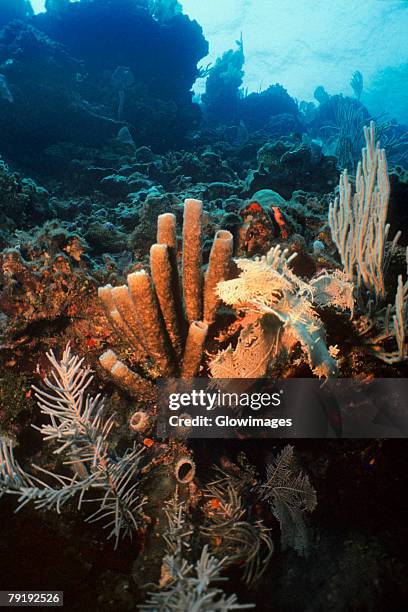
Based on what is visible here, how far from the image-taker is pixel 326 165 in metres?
8.54

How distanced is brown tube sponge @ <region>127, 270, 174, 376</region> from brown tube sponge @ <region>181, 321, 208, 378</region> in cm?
14

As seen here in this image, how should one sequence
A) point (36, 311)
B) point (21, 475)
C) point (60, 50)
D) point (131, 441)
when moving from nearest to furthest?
point (21, 475), point (131, 441), point (36, 311), point (60, 50)

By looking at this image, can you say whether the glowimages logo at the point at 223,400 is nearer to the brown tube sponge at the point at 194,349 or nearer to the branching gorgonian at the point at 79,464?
the brown tube sponge at the point at 194,349

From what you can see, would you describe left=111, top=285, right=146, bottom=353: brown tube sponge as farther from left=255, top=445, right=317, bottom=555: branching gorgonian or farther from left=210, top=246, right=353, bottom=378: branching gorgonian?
left=255, top=445, right=317, bottom=555: branching gorgonian

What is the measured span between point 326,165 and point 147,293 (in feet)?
26.3

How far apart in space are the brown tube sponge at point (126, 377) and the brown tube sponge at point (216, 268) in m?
0.67

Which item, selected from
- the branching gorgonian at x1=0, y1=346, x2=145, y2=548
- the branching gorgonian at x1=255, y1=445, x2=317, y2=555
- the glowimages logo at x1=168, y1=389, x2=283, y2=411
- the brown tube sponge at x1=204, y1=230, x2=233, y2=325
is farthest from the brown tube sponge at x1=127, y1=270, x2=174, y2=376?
the branching gorgonian at x1=255, y1=445, x2=317, y2=555

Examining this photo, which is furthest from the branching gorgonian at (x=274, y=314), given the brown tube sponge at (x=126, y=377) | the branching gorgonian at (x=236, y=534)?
the branching gorgonian at (x=236, y=534)

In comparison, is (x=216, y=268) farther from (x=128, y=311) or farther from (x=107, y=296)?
(x=107, y=296)

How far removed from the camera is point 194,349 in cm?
237

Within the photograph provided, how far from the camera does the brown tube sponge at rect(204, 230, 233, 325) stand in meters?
2.20

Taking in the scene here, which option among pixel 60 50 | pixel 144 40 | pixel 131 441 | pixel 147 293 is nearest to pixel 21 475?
pixel 131 441

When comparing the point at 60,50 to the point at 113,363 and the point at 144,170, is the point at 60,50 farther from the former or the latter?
the point at 113,363

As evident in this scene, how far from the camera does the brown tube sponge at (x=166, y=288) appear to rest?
2.26 m
